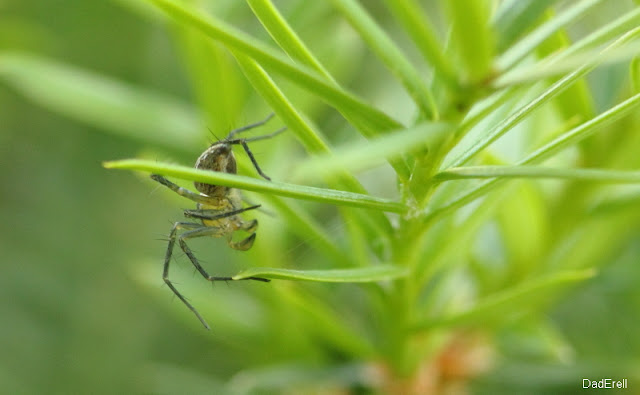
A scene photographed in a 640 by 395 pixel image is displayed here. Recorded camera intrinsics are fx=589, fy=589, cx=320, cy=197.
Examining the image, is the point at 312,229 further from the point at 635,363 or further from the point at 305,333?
the point at 635,363

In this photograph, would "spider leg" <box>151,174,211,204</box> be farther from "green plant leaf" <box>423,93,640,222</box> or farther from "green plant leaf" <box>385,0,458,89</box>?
"green plant leaf" <box>385,0,458,89</box>

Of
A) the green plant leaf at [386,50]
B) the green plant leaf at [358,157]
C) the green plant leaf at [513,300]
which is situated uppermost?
the green plant leaf at [513,300]

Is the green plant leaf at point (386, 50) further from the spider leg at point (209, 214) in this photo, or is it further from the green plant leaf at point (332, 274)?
the spider leg at point (209, 214)

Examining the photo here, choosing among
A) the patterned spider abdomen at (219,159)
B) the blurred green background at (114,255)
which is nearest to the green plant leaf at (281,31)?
the patterned spider abdomen at (219,159)

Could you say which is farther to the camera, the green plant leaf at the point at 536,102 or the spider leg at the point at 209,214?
the spider leg at the point at 209,214

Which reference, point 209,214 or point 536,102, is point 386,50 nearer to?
point 536,102

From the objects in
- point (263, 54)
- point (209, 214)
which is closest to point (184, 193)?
point (209, 214)
